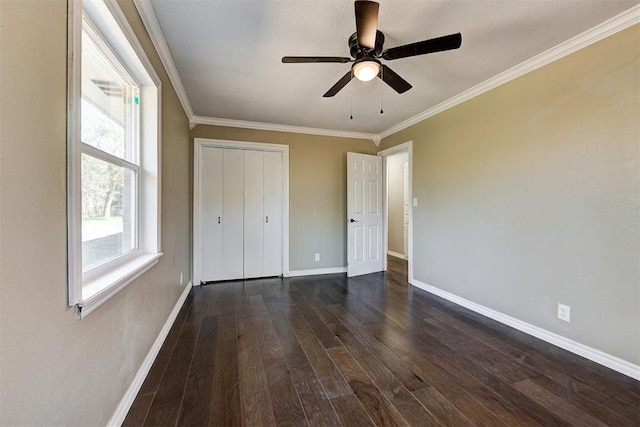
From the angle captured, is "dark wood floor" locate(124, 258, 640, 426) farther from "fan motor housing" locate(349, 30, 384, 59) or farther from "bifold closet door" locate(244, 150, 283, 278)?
"fan motor housing" locate(349, 30, 384, 59)

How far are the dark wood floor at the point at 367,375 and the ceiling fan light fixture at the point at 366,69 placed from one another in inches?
79.3

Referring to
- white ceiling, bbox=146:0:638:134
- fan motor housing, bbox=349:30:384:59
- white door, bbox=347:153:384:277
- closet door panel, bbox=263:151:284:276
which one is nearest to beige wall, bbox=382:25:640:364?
white ceiling, bbox=146:0:638:134

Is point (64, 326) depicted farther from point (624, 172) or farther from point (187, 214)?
point (624, 172)

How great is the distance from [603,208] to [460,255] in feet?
4.32

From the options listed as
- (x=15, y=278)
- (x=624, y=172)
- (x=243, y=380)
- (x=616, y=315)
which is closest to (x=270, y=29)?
(x=15, y=278)

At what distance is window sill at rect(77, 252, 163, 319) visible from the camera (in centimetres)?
103

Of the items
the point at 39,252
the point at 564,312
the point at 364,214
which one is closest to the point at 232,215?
the point at 364,214

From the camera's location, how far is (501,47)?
209 centimetres

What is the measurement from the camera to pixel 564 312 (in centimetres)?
209

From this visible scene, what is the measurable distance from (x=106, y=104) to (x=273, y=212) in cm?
273

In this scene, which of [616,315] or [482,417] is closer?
[482,417]

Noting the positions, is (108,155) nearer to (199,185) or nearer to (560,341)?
(199,185)

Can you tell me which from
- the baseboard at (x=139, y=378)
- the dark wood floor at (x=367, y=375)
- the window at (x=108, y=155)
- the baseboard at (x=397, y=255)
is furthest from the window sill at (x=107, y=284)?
the baseboard at (x=397, y=255)

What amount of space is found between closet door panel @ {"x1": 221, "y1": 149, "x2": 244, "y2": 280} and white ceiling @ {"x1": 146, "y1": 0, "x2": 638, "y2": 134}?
0.96m
